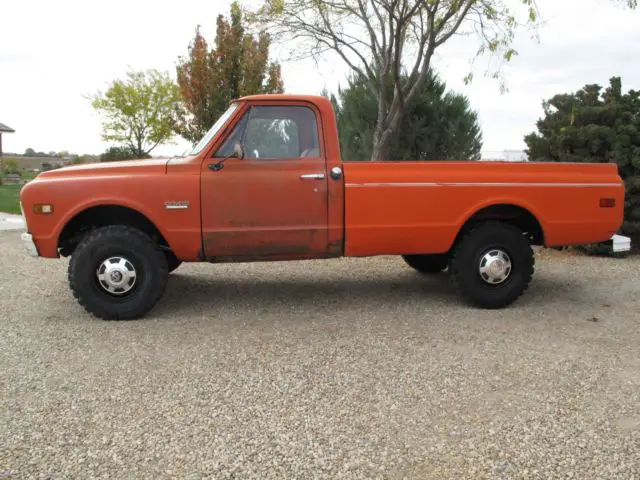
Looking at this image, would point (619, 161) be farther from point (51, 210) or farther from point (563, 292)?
point (51, 210)

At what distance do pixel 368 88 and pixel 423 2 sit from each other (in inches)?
131

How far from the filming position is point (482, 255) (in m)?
5.44

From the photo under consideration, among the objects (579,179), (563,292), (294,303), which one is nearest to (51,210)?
Result: (294,303)

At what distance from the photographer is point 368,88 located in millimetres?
13180

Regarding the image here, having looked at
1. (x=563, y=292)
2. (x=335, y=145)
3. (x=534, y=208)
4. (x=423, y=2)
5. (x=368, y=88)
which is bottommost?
(x=563, y=292)

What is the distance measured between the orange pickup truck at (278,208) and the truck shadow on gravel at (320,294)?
1.99 ft

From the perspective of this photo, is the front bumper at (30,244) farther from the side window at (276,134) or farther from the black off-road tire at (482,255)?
the black off-road tire at (482,255)

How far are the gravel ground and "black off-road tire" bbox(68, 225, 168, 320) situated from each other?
164 mm

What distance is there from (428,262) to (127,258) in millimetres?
3770

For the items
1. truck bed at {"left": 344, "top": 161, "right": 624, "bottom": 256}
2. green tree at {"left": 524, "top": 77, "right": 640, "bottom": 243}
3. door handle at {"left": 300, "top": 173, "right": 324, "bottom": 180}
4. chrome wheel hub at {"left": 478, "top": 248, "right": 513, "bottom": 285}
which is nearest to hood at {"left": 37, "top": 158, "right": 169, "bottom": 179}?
door handle at {"left": 300, "top": 173, "right": 324, "bottom": 180}

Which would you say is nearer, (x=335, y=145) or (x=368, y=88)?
(x=335, y=145)

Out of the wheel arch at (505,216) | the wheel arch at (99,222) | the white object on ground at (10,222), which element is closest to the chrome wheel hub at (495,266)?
the wheel arch at (505,216)

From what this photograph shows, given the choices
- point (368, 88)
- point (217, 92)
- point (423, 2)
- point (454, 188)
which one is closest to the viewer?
point (454, 188)

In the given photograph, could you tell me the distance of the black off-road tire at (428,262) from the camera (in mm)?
7016
